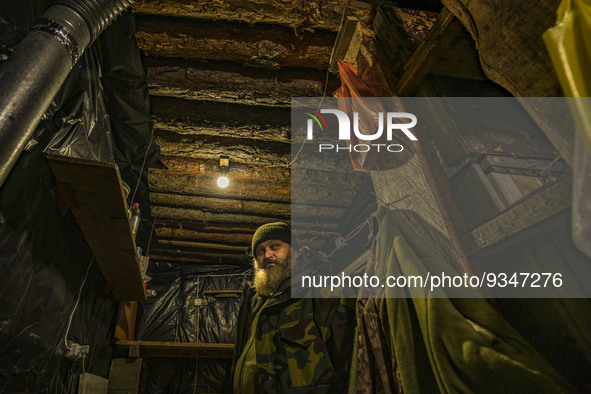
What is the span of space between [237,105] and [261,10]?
1.24m

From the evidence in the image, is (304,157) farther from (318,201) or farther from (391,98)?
(391,98)

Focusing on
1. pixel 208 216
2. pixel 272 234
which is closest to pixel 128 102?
pixel 272 234

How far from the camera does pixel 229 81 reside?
11.1ft

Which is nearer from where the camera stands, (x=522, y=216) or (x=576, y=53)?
(x=576, y=53)

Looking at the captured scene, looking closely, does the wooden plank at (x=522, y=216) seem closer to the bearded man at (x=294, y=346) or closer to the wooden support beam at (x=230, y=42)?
the bearded man at (x=294, y=346)

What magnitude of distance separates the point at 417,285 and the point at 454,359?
36 centimetres

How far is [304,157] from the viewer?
14.5 feet

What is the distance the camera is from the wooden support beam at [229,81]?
10.9ft

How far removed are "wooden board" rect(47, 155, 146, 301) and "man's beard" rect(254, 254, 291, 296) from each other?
1365 mm

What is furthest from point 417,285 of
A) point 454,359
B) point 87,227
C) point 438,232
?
point 87,227

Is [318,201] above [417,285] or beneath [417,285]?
above

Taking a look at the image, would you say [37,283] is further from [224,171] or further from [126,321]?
[126,321]

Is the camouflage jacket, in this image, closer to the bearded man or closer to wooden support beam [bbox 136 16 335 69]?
the bearded man

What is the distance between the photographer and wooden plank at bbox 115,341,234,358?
4.59 meters
